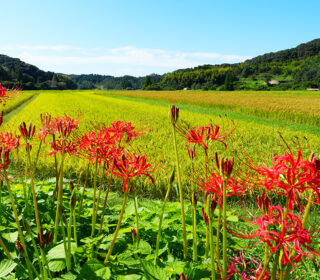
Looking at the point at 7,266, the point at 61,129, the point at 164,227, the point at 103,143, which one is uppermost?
the point at 61,129

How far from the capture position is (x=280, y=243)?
736 millimetres

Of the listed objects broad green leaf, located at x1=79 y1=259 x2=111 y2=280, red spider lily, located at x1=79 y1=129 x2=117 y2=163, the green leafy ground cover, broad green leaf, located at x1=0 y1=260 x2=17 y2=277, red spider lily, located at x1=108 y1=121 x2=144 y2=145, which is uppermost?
red spider lily, located at x1=108 y1=121 x2=144 y2=145

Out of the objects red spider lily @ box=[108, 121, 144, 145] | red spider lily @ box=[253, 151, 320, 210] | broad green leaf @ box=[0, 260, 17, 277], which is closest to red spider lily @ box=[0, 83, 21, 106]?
red spider lily @ box=[108, 121, 144, 145]

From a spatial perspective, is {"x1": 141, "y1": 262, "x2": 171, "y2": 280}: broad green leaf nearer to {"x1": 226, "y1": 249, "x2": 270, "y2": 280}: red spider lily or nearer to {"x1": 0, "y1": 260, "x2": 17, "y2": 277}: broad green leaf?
{"x1": 226, "y1": 249, "x2": 270, "y2": 280}: red spider lily

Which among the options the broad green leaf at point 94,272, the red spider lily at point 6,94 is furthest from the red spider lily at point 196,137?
the red spider lily at point 6,94

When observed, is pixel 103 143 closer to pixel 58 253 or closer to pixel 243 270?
pixel 58 253

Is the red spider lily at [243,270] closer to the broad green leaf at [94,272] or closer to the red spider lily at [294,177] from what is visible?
the red spider lily at [294,177]

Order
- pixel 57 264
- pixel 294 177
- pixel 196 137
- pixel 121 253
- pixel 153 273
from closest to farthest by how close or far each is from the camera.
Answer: pixel 294 177 → pixel 153 273 → pixel 196 137 → pixel 57 264 → pixel 121 253

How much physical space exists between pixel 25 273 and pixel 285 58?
14484cm

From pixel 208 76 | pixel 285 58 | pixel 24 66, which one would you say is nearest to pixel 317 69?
pixel 208 76

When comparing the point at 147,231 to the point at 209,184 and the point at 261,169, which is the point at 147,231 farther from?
the point at 261,169

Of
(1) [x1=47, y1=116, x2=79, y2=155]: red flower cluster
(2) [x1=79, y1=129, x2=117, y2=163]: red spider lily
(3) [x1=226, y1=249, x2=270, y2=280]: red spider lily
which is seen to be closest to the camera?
(3) [x1=226, y1=249, x2=270, y2=280]: red spider lily

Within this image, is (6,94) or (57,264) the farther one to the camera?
(6,94)

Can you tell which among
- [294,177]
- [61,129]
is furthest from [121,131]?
[294,177]
